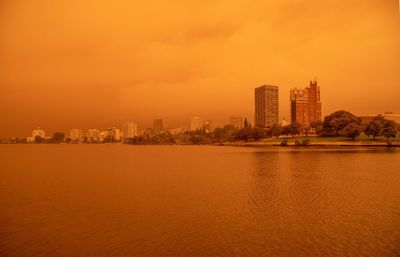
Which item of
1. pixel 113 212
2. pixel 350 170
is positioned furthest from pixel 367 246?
pixel 350 170

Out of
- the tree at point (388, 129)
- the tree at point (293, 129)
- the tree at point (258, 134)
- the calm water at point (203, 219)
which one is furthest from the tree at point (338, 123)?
the calm water at point (203, 219)

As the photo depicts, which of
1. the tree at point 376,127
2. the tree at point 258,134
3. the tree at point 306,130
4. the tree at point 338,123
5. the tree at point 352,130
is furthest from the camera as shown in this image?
the tree at point 258,134

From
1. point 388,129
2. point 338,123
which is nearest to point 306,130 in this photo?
point 338,123

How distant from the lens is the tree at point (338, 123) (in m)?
103

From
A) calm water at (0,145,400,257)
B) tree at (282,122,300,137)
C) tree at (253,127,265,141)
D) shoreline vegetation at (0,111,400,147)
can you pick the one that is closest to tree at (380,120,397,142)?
shoreline vegetation at (0,111,400,147)

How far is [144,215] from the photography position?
1800cm

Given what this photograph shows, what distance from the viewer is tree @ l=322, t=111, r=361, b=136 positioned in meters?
103

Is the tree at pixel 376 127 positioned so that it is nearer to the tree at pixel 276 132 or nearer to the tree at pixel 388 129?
the tree at pixel 388 129

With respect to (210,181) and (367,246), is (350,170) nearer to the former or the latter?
(210,181)

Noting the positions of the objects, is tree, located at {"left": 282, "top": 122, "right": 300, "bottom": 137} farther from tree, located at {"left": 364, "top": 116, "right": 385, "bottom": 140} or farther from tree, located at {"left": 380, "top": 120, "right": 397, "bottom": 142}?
tree, located at {"left": 380, "top": 120, "right": 397, "bottom": 142}

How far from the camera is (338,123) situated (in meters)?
104

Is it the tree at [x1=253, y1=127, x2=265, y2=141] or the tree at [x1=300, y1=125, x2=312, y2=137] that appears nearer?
the tree at [x1=300, y1=125, x2=312, y2=137]

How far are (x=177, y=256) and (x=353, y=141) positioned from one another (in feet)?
314

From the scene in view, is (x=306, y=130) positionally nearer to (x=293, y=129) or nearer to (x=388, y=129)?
(x=293, y=129)
